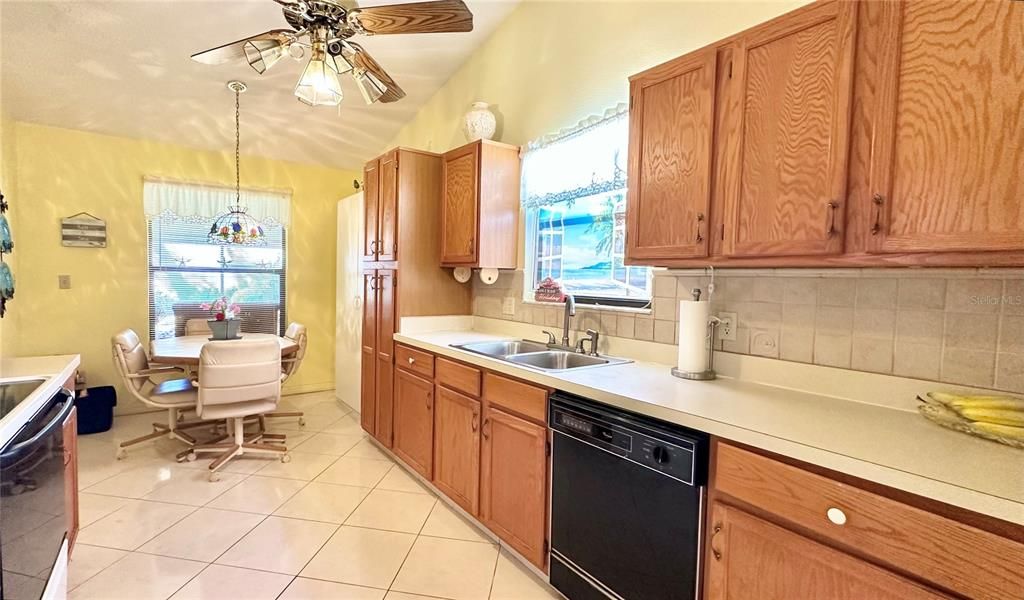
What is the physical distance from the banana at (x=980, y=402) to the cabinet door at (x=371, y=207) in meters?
3.05

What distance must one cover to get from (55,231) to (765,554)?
208 inches

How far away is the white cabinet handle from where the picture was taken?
3.36 ft

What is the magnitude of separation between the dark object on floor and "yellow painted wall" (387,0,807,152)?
3.43 meters

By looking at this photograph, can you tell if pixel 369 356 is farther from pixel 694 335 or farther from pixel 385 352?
pixel 694 335

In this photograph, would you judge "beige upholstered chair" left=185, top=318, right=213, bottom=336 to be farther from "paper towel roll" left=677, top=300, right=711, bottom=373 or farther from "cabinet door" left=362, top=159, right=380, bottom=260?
"paper towel roll" left=677, top=300, right=711, bottom=373

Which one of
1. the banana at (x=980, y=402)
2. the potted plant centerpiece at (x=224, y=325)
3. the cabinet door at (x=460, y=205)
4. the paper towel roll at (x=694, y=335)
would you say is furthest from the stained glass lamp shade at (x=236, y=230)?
the banana at (x=980, y=402)

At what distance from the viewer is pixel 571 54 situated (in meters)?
2.58

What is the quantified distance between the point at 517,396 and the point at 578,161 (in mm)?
1352

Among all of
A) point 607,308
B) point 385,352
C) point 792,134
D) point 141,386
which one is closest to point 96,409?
point 141,386

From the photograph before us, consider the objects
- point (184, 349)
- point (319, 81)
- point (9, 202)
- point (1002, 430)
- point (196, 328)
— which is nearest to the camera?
point (1002, 430)

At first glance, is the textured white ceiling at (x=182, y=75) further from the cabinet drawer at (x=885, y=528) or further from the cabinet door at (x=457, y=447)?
the cabinet drawer at (x=885, y=528)

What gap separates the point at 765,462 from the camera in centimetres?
117

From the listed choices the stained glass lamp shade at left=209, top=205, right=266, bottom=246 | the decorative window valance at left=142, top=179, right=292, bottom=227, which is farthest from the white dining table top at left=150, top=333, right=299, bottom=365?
the decorative window valance at left=142, top=179, right=292, bottom=227

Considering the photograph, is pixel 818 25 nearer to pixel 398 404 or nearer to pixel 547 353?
pixel 547 353
